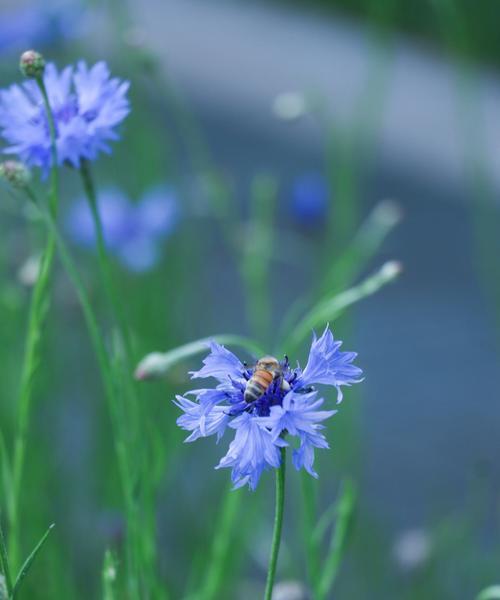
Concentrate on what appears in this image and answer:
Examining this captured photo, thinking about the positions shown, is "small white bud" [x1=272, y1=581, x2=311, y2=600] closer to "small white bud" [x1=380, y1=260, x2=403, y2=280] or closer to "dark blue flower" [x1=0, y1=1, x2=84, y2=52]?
"small white bud" [x1=380, y1=260, x2=403, y2=280]

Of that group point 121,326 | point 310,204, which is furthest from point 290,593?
point 310,204

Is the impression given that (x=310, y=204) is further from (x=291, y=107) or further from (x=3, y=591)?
(x=3, y=591)

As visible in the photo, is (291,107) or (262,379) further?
(291,107)

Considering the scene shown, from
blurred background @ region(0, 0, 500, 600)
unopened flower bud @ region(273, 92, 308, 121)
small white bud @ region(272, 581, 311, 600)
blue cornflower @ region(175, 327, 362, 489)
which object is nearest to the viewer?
blue cornflower @ region(175, 327, 362, 489)

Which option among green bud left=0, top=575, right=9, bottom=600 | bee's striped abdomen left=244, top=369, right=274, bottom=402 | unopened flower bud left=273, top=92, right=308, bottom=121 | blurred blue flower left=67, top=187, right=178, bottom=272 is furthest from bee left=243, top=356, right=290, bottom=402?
blurred blue flower left=67, top=187, right=178, bottom=272

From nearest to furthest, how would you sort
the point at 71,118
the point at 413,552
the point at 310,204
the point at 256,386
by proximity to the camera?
the point at 256,386
the point at 71,118
the point at 413,552
the point at 310,204

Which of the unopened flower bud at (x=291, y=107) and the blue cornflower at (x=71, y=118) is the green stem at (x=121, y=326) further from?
the unopened flower bud at (x=291, y=107)

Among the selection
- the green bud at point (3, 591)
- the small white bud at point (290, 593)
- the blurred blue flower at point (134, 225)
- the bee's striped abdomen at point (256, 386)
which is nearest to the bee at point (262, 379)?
the bee's striped abdomen at point (256, 386)
